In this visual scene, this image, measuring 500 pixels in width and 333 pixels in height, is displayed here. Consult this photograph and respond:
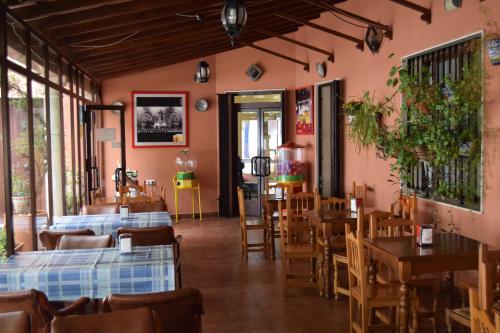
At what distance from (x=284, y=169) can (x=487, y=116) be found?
547 cm

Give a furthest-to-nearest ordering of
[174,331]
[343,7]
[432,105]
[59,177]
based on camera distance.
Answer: [343,7] < [59,177] < [432,105] < [174,331]

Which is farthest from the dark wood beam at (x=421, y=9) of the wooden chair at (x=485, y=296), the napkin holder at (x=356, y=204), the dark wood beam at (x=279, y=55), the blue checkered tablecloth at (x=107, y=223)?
the dark wood beam at (x=279, y=55)

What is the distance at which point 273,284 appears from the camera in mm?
5828

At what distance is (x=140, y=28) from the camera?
6496 mm

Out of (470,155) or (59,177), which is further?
(59,177)

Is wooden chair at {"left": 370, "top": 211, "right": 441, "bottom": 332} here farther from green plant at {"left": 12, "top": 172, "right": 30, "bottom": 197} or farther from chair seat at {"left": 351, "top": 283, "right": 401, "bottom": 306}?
green plant at {"left": 12, "top": 172, "right": 30, "bottom": 197}

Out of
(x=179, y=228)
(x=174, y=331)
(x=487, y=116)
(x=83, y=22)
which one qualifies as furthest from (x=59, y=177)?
(x=487, y=116)

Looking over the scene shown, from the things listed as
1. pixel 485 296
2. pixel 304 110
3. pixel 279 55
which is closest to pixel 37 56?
pixel 485 296

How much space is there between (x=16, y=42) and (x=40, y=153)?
1.29m

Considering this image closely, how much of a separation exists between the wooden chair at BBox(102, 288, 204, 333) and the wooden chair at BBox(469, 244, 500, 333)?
4.56 feet

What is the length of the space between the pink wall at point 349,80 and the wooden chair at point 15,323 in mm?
4016

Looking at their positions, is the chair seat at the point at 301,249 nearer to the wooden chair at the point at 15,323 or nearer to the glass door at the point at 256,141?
the wooden chair at the point at 15,323

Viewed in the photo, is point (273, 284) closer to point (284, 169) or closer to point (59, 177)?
point (59, 177)

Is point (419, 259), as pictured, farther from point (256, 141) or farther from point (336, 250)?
point (256, 141)
